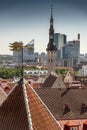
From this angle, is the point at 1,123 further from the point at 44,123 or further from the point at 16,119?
the point at 44,123

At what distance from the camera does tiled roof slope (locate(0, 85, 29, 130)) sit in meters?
10.1

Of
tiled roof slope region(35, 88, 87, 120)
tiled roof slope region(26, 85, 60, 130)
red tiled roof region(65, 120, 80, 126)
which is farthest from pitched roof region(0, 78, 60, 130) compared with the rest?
tiled roof slope region(35, 88, 87, 120)

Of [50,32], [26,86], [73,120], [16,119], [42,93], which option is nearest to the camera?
[16,119]

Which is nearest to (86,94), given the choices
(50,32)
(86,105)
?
(86,105)

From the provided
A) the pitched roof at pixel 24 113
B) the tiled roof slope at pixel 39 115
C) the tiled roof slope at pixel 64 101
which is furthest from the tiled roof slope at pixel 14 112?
the tiled roof slope at pixel 64 101

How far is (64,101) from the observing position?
31.7 m

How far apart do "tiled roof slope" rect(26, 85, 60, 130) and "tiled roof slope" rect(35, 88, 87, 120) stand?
18935mm

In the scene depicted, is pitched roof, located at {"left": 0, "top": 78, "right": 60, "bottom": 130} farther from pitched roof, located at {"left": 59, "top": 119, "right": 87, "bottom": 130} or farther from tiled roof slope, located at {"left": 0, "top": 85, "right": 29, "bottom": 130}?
pitched roof, located at {"left": 59, "top": 119, "right": 87, "bottom": 130}

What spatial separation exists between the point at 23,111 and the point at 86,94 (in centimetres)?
2394

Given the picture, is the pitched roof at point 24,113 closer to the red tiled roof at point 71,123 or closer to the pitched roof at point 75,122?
the red tiled roof at point 71,123

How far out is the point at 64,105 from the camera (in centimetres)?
3097

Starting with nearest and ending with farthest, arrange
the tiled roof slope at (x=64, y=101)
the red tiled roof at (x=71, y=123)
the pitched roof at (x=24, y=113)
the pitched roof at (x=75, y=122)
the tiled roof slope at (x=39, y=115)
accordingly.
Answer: the pitched roof at (x=24, y=113)
the tiled roof slope at (x=39, y=115)
the red tiled roof at (x=71, y=123)
the pitched roof at (x=75, y=122)
the tiled roof slope at (x=64, y=101)

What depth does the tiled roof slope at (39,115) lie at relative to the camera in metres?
10.2

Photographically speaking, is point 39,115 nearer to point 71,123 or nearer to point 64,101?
point 71,123
